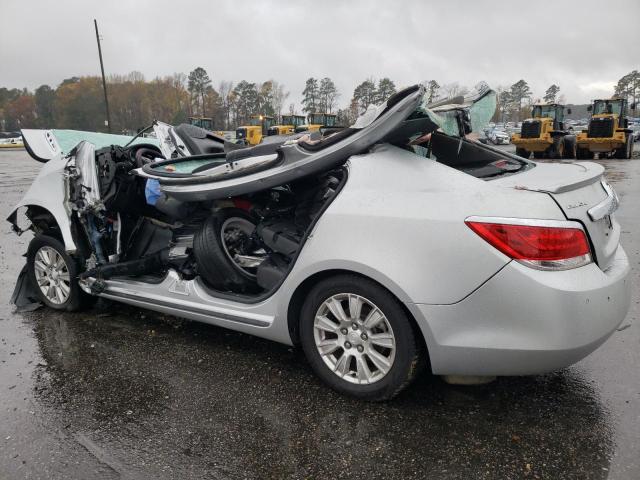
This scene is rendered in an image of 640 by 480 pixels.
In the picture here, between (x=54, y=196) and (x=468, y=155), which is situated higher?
(x=468, y=155)

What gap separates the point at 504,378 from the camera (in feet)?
9.70

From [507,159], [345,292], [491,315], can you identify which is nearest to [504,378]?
[491,315]

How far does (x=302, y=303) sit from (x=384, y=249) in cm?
70

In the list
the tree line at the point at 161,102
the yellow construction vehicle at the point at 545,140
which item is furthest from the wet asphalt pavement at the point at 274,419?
the tree line at the point at 161,102

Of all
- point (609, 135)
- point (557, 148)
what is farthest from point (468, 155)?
point (609, 135)

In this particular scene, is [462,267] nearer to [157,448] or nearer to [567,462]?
[567,462]

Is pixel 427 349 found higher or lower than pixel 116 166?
lower

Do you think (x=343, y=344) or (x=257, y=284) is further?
(x=257, y=284)

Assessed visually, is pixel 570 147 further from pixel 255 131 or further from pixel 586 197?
pixel 586 197

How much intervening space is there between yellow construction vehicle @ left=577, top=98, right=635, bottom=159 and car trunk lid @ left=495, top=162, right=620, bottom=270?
20433mm

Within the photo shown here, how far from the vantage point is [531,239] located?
2.21 m

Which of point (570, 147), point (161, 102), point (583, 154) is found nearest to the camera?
point (570, 147)

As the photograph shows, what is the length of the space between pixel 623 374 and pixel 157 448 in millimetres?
2679

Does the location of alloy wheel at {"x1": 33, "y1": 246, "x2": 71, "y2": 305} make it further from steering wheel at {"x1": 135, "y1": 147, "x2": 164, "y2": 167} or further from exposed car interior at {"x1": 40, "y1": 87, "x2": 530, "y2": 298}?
steering wheel at {"x1": 135, "y1": 147, "x2": 164, "y2": 167}
